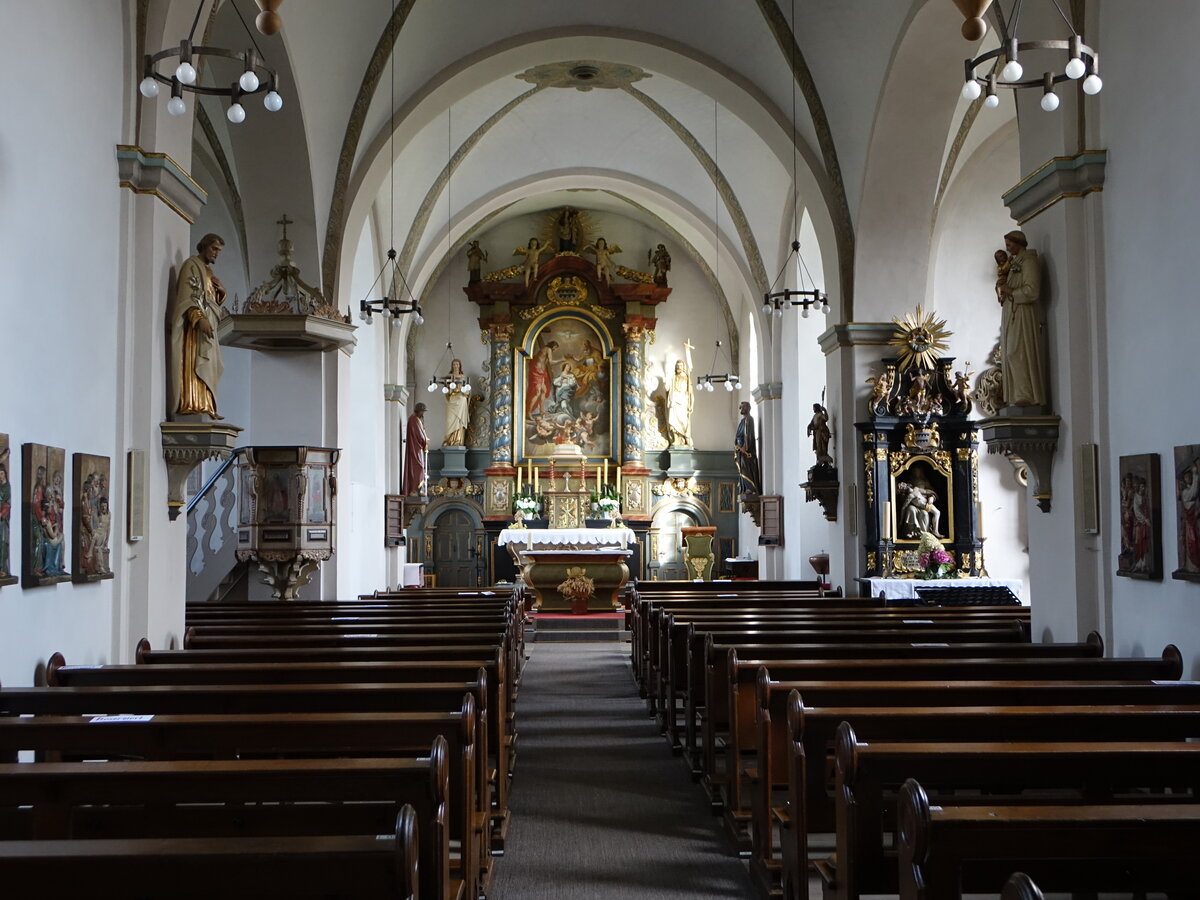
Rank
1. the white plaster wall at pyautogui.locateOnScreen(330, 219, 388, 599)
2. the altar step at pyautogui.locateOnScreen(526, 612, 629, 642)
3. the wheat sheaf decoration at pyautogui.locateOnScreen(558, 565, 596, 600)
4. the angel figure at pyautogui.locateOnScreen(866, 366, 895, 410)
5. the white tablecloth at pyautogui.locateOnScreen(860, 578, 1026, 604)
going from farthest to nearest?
the wheat sheaf decoration at pyautogui.locateOnScreen(558, 565, 596, 600), the white plaster wall at pyautogui.locateOnScreen(330, 219, 388, 599), the altar step at pyautogui.locateOnScreen(526, 612, 629, 642), the angel figure at pyautogui.locateOnScreen(866, 366, 895, 410), the white tablecloth at pyautogui.locateOnScreen(860, 578, 1026, 604)

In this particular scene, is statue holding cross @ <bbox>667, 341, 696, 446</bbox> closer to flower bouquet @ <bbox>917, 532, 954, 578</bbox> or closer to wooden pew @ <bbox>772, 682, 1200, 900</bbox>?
flower bouquet @ <bbox>917, 532, 954, 578</bbox>

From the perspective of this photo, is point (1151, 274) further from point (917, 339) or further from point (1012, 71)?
point (917, 339)

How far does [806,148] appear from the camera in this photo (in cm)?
1244

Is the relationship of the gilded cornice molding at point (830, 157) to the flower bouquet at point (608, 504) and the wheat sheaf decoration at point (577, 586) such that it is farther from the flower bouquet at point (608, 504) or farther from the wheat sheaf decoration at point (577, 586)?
the flower bouquet at point (608, 504)

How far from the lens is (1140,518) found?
6.16 meters

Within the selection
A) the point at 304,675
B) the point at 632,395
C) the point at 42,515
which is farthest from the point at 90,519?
the point at 632,395

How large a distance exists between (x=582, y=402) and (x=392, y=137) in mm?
10691

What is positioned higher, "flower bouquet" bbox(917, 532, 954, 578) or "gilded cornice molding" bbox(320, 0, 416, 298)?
"gilded cornice molding" bbox(320, 0, 416, 298)

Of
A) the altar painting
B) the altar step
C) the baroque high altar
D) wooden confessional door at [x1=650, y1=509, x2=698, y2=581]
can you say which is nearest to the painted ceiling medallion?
the baroque high altar

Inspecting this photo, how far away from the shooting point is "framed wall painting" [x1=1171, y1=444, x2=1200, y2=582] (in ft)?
18.1

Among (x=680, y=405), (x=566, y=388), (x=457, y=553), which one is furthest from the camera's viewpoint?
(x=566, y=388)

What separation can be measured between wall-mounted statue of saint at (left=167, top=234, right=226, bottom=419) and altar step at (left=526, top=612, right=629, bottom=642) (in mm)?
8160

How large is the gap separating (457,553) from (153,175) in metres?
15.1

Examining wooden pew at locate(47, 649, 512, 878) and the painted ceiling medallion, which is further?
the painted ceiling medallion
